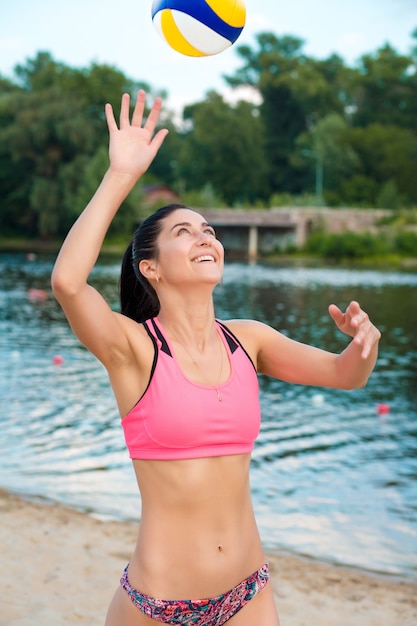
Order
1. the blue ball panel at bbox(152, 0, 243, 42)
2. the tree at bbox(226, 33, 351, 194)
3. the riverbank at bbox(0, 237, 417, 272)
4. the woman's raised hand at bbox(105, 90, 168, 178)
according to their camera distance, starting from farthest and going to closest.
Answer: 1. the tree at bbox(226, 33, 351, 194)
2. the riverbank at bbox(0, 237, 417, 272)
3. the blue ball panel at bbox(152, 0, 243, 42)
4. the woman's raised hand at bbox(105, 90, 168, 178)

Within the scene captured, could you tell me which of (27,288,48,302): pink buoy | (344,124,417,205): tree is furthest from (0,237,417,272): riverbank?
(27,288,48,302): pink buoy

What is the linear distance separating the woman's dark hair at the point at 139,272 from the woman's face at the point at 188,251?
0.11 feet

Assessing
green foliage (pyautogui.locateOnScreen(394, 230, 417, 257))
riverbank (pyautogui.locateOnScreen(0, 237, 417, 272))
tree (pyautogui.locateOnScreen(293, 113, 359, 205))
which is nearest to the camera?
riverbank (pyautogui.locateOnScreen(0, 237, 417, 272))

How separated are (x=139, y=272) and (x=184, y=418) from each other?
0.63 metres

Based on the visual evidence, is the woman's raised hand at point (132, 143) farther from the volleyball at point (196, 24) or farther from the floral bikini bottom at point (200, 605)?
the volleyball at point (196, 24)

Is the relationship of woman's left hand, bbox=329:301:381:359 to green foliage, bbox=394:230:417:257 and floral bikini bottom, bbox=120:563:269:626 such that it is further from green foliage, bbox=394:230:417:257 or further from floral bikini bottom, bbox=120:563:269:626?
green foliage, bbox=394:230:417:257

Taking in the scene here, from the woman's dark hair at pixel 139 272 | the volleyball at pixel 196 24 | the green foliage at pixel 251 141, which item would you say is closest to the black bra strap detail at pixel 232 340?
the woman's dark hair at pixel 139 272

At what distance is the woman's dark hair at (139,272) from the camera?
9.19ft

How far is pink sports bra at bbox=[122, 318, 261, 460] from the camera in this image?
8.16 feet

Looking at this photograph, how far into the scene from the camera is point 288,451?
9602 millimetres

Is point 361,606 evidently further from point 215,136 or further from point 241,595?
point 215,136

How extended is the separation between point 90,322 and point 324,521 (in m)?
5.36

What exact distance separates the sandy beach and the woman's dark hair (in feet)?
8.25

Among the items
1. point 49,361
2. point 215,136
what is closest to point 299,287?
point 49,361
